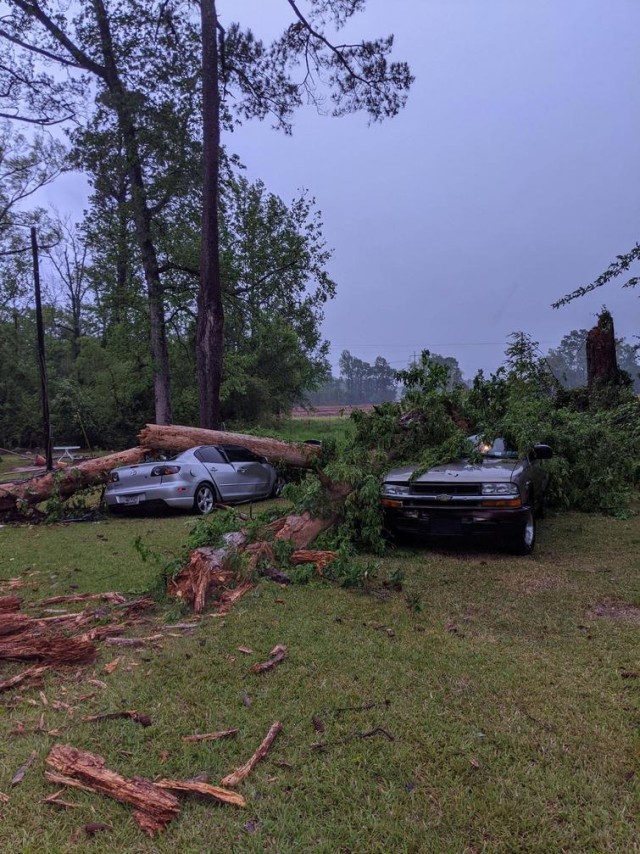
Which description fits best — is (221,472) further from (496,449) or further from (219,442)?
(496,449)

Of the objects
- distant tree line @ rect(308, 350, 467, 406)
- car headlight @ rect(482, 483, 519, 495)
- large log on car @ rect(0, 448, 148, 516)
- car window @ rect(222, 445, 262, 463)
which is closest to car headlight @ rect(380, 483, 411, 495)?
car headlight @ rect(482, 483, 519, 495)

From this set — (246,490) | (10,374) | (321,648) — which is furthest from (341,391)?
(321,648)

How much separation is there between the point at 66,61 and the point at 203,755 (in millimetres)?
20850

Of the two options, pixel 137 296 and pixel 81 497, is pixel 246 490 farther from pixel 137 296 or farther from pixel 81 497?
pixel 137 296

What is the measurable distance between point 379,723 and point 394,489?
3.80 metres

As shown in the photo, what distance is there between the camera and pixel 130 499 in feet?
31.9

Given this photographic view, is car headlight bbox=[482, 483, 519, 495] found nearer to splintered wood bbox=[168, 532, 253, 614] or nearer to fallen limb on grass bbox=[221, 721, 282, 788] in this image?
splintered wood bbox=[168, 532, 253, 614]

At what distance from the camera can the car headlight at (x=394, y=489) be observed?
21.1 feet

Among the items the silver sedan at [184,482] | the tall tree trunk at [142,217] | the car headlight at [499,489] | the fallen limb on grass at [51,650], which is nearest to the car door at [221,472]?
the silver sedan at [184,482]

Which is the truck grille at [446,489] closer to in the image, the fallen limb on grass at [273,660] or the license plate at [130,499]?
the fallen limb on grass at [273,660]

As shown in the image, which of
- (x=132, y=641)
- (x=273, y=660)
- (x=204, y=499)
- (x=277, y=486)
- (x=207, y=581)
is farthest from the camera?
(x=277, y=486)

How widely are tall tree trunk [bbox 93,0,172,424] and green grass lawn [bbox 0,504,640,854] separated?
16.4 metres

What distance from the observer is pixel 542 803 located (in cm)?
226

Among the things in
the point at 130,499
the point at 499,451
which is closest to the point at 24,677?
the point at 499,451
